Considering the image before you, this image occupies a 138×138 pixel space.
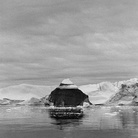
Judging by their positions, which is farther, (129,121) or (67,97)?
(67,97)

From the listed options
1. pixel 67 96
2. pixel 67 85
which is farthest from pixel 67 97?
pixel 67 85

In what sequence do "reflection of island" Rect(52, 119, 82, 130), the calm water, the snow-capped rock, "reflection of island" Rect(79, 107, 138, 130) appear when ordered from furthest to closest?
the snow-capped rock
"reflection of island" Rect(79, 107, 138, 130)
"reflection of island" Rect(52, 119, 82, 130)
the calm water

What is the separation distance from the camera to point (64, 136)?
39812 millimetres

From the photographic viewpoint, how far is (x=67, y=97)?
17188cm

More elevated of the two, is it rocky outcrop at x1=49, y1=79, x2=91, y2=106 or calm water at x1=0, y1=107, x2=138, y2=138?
rocky outcrop at x1=49, y1=79, x2=91, y2=106

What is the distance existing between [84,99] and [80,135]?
14057 centimetres

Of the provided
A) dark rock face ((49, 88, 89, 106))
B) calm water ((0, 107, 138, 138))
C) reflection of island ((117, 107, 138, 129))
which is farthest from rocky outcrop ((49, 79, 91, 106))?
calm water ((0, 107, 138, 138))

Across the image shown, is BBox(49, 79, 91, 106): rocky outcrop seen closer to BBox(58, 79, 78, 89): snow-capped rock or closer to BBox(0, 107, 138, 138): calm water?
BBox(58, 79, 78, 89): snow-capped rock

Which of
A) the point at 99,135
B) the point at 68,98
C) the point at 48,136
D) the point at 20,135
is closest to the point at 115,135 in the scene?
the point at 99,135

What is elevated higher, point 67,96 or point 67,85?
point 67,85

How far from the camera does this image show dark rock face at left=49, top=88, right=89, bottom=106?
557 ft

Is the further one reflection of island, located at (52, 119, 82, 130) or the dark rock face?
the dark rock face

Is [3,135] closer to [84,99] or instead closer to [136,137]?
[136,137]

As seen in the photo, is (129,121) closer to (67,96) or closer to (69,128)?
(69,128)
